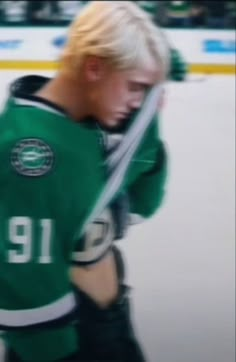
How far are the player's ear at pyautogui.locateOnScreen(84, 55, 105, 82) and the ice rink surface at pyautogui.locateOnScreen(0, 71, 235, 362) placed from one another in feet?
2.80

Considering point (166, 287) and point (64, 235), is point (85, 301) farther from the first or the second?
point (166, 287)

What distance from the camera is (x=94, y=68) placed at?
1.08m

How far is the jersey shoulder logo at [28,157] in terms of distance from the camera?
3.42 feet

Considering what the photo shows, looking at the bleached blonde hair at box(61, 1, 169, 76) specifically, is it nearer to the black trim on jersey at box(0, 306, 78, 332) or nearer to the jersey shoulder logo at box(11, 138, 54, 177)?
the jersey shoulder logo at box(11, 138, 54, 177)

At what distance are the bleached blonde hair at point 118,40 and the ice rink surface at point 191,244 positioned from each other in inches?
32.6

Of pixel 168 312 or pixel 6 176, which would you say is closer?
pixel 6 176

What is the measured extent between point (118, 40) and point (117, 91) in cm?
6

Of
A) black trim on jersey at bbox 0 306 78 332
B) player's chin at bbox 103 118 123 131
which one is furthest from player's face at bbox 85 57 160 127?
black trim on jersey at bbox 0 306 78 332

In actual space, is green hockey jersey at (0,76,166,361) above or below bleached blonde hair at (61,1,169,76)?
below

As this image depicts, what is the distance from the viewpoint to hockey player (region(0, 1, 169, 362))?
105 cm

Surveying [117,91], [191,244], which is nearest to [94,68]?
[117,91]

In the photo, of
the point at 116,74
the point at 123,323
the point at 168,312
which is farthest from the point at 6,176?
the point at 168,312

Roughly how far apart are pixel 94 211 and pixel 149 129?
0.15 m

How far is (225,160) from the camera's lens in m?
2.42
